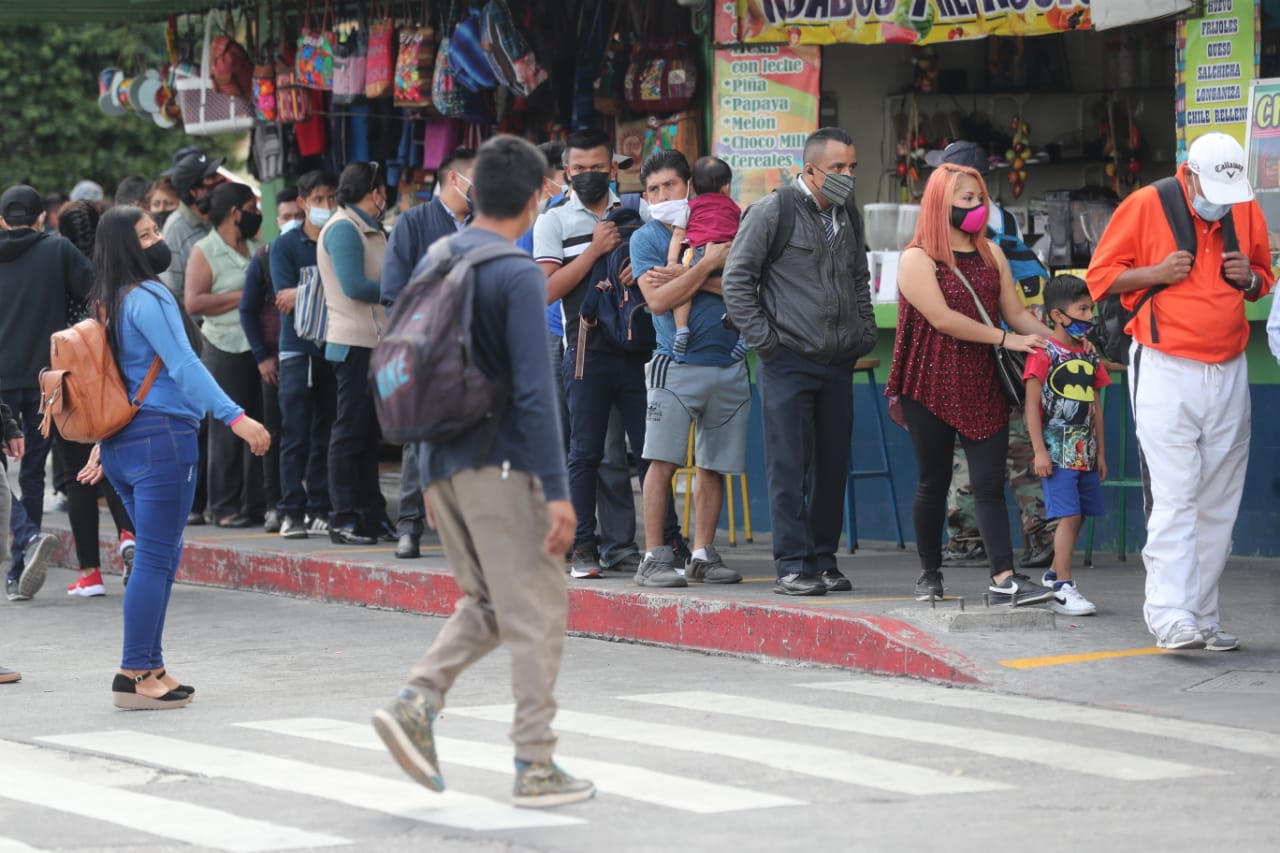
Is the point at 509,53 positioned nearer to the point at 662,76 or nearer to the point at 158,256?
the point at 662,76

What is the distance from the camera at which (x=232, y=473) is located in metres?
13.4

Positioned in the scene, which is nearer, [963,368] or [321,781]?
[321,781]

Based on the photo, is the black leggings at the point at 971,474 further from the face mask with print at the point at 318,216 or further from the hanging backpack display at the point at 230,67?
the hanging backpack display at the point at 230,67

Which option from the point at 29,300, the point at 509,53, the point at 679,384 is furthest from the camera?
the point at 509,53

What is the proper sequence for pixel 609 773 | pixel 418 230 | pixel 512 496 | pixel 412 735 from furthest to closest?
pixel 418 230 → pixel 609 773 → pixel 512 496 → pixel 412 735

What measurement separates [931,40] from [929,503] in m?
3.70

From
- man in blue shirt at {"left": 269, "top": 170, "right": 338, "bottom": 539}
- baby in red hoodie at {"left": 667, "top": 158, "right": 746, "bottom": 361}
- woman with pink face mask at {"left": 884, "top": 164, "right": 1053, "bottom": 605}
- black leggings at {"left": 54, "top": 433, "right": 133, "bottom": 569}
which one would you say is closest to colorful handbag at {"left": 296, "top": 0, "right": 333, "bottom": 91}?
man in blue shirt at {"left": 269, "top": 170, "right": 338, "bottom": 539}

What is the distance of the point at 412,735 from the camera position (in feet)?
19.2

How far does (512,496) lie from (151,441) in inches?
102

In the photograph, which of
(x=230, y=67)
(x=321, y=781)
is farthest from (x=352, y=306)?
(x=321, y=781)

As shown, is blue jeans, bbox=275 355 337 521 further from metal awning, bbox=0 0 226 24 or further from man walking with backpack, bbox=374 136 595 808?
man walking with backpack, bbox=374 136 595 808

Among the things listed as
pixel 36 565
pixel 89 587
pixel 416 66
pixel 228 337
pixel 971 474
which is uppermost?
pixel 416 66

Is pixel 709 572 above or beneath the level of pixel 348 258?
beneath

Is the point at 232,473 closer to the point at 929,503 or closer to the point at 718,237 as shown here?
the point at 718,237
